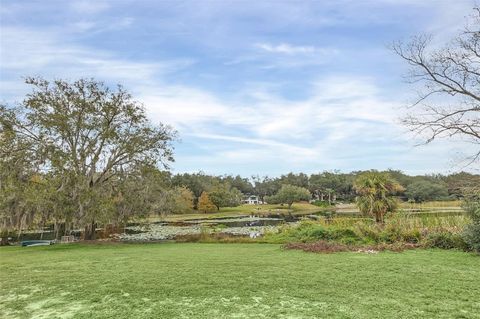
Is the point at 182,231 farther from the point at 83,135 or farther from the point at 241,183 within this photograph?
the point at 241,183

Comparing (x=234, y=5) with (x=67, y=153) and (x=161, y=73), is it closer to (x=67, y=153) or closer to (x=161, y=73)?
(x=161, y=73)

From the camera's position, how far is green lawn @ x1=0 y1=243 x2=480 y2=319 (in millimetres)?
4613

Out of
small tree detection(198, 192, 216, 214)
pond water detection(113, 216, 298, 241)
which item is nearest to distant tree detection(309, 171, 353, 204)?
small tree detection(198, 192, 216, 214)

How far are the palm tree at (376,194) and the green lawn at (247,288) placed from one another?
12.4 m

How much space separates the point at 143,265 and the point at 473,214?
28.1ft

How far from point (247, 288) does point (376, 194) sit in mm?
16871

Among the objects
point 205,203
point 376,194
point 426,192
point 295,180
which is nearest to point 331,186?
point 295,180

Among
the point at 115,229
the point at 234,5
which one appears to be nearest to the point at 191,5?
the point at 234,5

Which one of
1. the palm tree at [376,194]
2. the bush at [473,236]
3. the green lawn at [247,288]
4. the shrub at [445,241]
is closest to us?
the green lawn at [247,288]

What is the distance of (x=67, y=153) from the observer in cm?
1413

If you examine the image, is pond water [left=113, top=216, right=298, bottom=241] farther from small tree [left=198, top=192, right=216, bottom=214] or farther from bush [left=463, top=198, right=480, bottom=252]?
small tree [left=198, top=192, right=216, bottom=214]

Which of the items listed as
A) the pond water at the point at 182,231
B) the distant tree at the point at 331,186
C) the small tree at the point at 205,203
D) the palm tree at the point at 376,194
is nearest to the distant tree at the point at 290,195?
the distant tree at the point at 331,186

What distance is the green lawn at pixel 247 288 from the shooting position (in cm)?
461

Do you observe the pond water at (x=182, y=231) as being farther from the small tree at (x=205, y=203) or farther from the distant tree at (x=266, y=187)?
the distant tree at (x=266, y=187)
